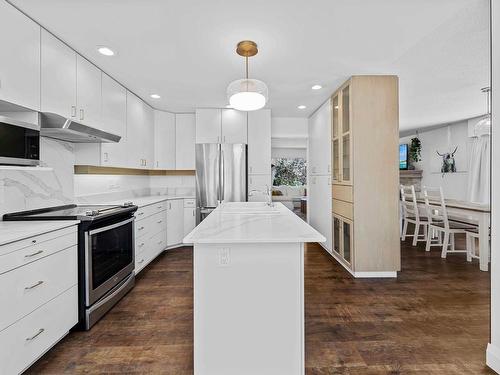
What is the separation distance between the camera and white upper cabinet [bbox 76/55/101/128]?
2922mm

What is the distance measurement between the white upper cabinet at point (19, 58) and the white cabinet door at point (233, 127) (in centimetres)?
301

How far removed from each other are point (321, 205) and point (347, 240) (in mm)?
1213

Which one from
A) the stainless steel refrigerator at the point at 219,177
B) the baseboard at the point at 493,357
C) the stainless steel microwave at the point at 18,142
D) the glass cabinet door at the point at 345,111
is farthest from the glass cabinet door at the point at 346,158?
the stainless steel microwave at the point at 18,142

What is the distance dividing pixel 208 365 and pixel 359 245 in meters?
2.41

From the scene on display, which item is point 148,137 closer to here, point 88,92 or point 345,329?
point 88,92

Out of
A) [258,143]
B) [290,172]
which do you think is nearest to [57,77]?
[258,143]

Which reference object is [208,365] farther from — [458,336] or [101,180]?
[101,180]

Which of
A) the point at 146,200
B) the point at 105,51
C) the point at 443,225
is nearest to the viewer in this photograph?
the point at 105,51

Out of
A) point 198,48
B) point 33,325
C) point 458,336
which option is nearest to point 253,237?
point 33,325

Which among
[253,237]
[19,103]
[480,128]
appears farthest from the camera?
[480,128]

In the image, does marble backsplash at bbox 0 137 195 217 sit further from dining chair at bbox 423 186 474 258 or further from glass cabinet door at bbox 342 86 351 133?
dining chair at bbox 423 186 474 258

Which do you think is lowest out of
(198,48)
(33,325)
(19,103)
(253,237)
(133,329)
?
(133,329)

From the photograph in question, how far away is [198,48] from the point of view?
279 cm

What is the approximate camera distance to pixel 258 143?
5.13 metres
